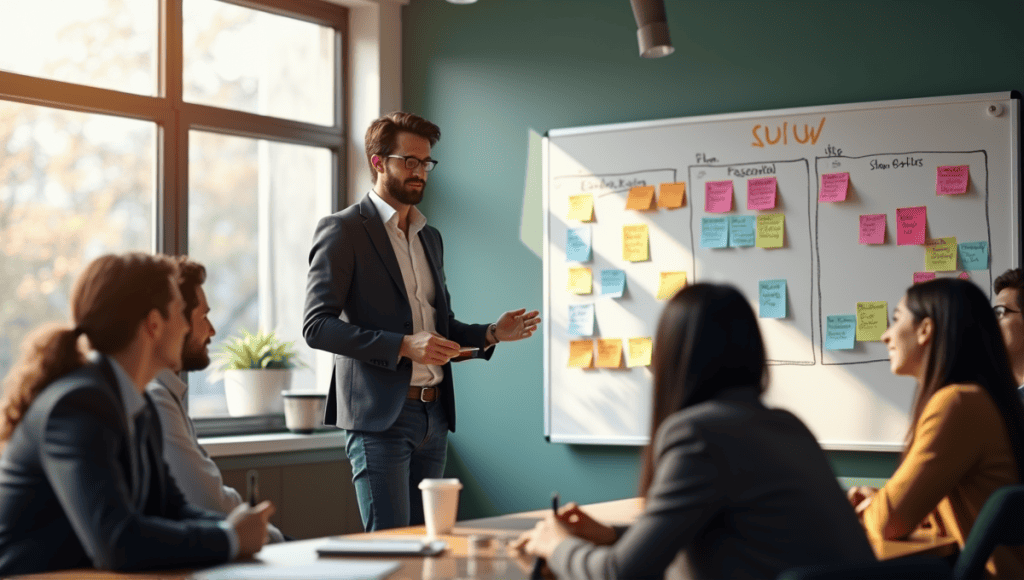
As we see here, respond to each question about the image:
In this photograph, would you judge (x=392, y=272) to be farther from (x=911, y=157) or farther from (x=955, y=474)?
(x=911, y=157)

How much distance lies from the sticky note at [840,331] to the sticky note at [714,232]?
489 mm

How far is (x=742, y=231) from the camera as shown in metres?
3.84

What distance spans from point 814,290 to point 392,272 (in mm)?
1634

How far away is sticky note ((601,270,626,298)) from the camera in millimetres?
4047

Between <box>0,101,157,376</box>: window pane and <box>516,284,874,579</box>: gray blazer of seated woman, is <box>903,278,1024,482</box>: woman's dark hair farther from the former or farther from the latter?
<box>0,101,157,376</box>: window pane

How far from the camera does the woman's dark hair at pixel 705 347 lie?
58.3 inches

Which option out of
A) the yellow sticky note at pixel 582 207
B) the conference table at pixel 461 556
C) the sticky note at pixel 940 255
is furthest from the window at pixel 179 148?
the sticky note at pixel 940 255

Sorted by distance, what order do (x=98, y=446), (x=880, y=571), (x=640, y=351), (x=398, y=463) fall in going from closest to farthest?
(x=880, y=571)
(x=98, y=446)
(x=398, y=463)
(x=640, y=351)

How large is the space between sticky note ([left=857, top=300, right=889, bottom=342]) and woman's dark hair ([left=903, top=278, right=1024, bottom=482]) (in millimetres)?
1505

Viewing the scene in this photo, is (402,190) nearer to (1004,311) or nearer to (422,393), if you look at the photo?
(422,393)

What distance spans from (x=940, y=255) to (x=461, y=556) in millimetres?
2420

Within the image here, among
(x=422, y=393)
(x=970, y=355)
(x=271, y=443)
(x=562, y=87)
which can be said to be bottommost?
(x=271, y=443)

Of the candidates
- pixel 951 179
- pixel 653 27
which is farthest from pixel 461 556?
pixel 951 179

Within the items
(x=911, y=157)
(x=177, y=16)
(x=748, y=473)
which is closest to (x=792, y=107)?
(x=911, y=157)
